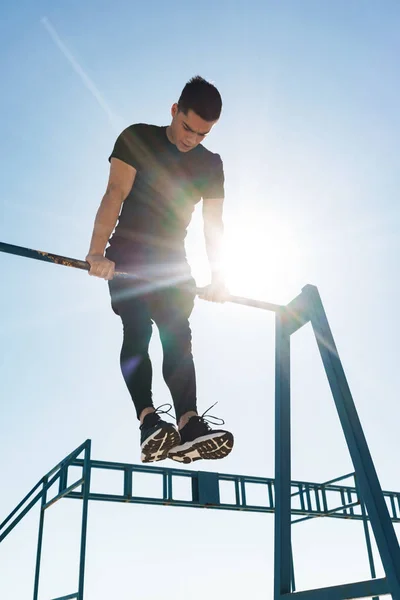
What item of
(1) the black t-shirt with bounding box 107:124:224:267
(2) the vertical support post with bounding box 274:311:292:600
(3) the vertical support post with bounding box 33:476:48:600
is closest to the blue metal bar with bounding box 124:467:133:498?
(3) the vertical support post with bounding box 33:476:48:600

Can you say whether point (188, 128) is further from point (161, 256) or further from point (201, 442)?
point (201, 442)

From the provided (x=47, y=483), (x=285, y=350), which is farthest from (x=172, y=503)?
(x=285, y=350)

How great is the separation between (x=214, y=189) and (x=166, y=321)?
884 mm

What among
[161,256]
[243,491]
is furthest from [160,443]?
[243,491]

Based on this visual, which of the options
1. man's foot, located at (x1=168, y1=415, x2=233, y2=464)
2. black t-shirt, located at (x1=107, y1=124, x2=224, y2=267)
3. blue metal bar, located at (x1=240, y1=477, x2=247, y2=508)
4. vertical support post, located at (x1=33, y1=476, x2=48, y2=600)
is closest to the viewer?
man's foot, located at (x1=168, y1=415, x2=233, y2=464)

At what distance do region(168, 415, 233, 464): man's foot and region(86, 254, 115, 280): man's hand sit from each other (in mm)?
842

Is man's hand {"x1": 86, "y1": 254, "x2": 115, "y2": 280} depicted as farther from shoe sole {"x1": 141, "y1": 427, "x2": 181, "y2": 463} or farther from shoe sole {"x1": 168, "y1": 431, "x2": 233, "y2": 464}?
shoe sole {"x1": 168, "y1": 431, "x2": 233, "y2": 464}

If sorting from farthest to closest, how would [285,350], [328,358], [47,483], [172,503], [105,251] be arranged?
1. [172,503]
2. [47,483]
3. [285,350]
4. [105,251]
5. [328,358]

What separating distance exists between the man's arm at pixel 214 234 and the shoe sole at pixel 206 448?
0.86m

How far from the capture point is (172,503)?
39.4 ft

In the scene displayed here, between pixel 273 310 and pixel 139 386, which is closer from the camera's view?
pixel 139 386

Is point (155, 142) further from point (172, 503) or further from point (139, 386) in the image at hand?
point (172, 503)

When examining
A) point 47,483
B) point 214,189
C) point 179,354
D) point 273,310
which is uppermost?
point 47,483

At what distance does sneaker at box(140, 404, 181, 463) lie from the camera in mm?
2609
